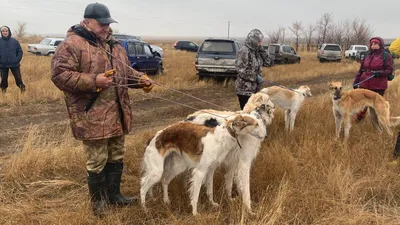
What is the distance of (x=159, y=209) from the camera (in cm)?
356

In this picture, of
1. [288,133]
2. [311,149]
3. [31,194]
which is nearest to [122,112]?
[31,194]

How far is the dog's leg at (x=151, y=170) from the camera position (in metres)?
3.46

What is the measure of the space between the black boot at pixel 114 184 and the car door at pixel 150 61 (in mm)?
11577

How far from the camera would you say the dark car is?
45.8ft

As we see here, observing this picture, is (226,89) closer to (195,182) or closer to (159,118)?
(159,118)

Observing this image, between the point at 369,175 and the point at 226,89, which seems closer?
the point at 369,175

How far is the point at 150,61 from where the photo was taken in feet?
49.3

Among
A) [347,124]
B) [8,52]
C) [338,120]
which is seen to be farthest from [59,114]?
[347,124]

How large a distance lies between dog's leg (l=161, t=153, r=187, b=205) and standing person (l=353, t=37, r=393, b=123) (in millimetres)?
4500

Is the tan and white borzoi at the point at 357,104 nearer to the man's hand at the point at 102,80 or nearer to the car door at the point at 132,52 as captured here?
the man's hand at the point at 102,80

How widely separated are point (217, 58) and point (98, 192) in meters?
10.1

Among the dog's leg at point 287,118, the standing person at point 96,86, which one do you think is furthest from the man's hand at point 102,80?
the dog's leg at point 287,118

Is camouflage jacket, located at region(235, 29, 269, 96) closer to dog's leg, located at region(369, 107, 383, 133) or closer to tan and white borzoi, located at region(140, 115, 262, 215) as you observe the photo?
tan and white borzoi, located at region(140, 115, 262, 215)

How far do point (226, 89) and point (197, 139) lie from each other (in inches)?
372
